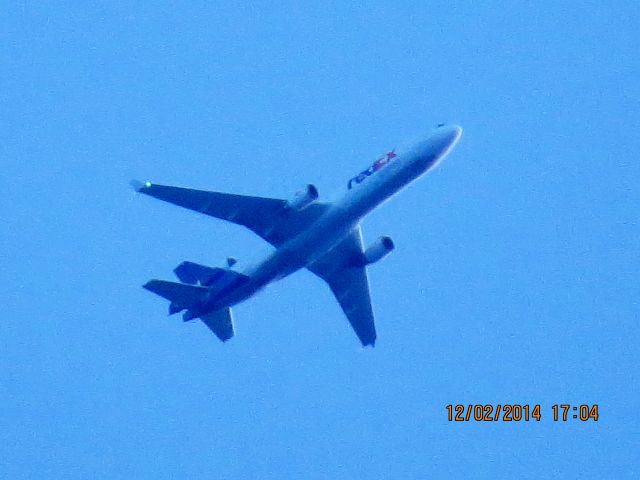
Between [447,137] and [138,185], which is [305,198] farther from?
[138,185]

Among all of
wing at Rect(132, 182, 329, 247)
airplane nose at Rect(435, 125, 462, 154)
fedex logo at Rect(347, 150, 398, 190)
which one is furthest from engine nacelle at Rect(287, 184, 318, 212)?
airplane nose at Rect(435, 125, 462, 154)

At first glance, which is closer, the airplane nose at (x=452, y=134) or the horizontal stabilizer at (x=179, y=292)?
the airplane nose at (x=452, y=134)

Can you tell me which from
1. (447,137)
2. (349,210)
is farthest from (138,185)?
(447,137)

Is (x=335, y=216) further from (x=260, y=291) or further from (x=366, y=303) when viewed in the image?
(x=366, y=303)

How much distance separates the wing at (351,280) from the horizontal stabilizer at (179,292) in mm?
8053

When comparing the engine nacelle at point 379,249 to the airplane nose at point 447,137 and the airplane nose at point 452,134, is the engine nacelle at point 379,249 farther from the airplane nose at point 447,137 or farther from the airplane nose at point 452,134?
the airplane nose at point 452,134

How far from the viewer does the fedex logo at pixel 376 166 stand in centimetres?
5059

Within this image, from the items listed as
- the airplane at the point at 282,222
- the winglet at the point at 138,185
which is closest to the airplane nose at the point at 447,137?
the airplane at the point at 282,222

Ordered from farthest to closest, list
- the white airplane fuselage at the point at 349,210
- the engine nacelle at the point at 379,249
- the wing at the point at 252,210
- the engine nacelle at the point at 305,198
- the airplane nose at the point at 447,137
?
1. the engine nacelle at the point at 379,249
2. the wing at the point at 252,210
3. the engine nacelle at the point at 305,198
4. the white airplane fuselage at the point at 349,210
5. the airplane nose at the point at 447,137

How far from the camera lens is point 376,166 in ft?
167

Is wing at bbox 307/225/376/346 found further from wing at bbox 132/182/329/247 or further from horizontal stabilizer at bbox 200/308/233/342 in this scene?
horizontal stabilizer at bbox 200/308/233/342

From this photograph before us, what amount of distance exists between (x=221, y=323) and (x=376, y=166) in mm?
12409

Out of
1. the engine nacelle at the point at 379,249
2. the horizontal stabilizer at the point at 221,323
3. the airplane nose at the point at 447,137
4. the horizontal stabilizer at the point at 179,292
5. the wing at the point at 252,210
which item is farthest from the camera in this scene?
the horizontal stabilizer at the point at 221,323

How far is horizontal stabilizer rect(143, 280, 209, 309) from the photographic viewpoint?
52.1 meters
